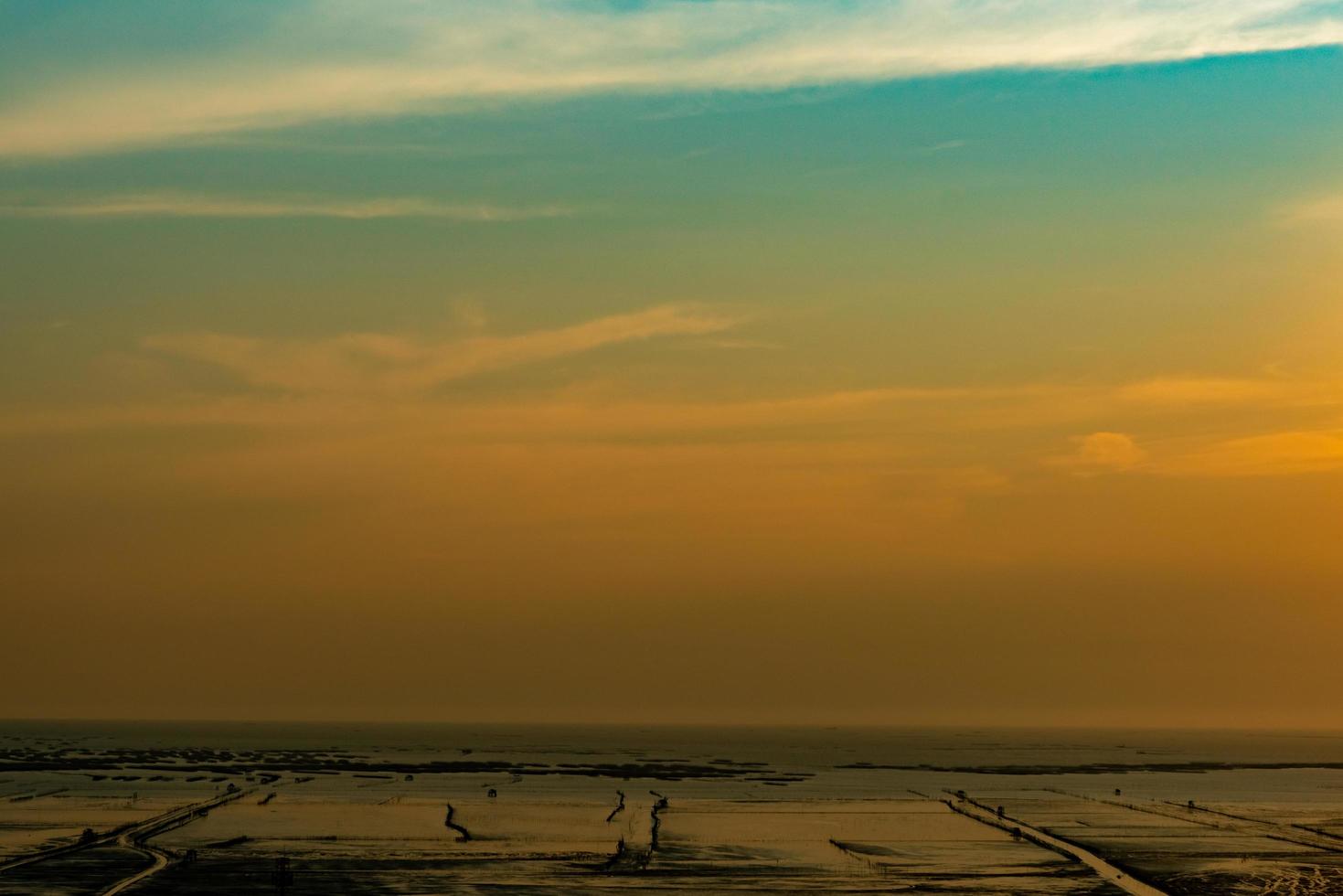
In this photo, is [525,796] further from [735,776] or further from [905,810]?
[735,776]

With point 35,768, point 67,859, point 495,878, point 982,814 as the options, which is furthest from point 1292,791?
point 35,768

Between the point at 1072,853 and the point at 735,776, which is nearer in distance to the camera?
the point at 1072,853

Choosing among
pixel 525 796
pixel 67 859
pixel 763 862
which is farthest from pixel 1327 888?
pixel 525 796

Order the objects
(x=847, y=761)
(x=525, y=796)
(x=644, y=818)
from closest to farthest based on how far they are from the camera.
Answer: (x=644, y=818) → (x=525, y=796) → (x=847, y=761)

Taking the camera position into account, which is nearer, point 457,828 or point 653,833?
point 653,833

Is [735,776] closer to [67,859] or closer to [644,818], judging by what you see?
[644,818]

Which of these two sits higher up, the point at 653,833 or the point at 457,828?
the point at 457,828

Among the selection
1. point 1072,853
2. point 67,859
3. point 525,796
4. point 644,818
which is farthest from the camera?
point 525,796

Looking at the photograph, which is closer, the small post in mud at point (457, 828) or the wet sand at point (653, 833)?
the wet sand at point (653, 833)

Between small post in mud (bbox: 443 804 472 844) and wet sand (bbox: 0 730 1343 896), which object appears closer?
wet sand (bbox: 0 730 1343 896)
